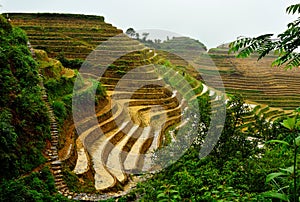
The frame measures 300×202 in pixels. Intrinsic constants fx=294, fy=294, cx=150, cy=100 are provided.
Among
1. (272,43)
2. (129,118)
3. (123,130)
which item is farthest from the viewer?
(129,118)

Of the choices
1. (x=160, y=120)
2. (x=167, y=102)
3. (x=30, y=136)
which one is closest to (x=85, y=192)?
(x=30, y=136)

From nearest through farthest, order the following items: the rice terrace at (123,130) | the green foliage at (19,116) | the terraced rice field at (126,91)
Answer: the rice terrace at (123,130) < the green foliage at (19,116) < the terraced rice field at (126,91)

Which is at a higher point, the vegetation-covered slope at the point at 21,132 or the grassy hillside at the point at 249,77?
the grassy hillside at the point at 249,77

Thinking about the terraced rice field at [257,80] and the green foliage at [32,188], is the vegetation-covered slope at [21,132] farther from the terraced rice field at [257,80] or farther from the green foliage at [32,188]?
the terraced rice field at [257,80]

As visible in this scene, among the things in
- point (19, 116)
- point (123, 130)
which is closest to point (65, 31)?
point (123, 130)

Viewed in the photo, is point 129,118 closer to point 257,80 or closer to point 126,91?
point 126,91

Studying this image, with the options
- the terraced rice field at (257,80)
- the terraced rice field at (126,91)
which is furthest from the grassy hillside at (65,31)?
the terraced rice field at (257,80)

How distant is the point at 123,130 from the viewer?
1330cm

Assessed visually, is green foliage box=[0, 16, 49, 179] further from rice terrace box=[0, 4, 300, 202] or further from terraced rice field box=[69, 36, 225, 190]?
terraced rice field box=[69, 36, 225, 190]

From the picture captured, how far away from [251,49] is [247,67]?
38.5 meters

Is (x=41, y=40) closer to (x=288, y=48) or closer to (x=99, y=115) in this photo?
(x=99, y=115)

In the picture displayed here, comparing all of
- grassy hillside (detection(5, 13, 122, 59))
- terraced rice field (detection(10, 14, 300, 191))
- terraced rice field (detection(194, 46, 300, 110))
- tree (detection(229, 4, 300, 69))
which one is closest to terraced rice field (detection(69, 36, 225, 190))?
terraced rice field (detection(10, 14, 300, 191))

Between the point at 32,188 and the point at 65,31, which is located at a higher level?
the point at 65,31

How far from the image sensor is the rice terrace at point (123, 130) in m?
3.14
